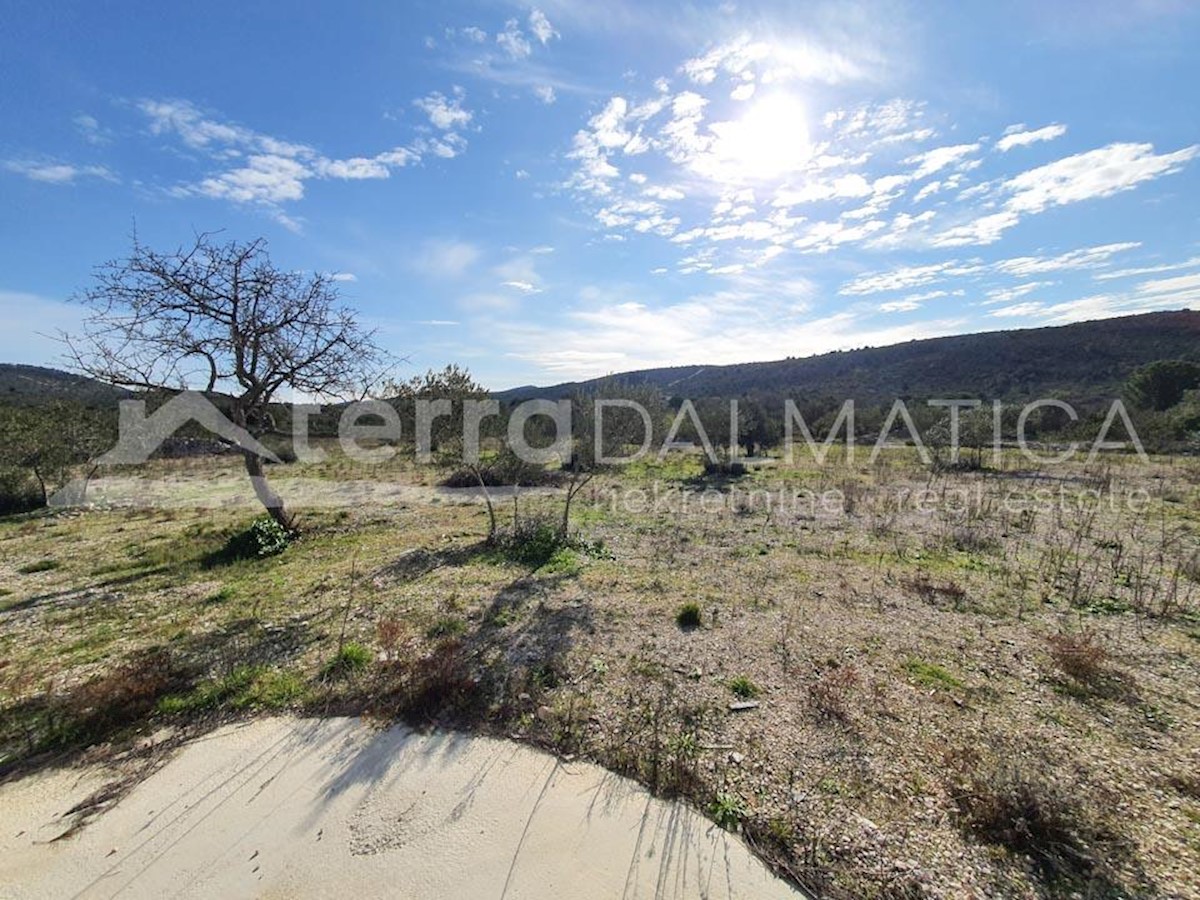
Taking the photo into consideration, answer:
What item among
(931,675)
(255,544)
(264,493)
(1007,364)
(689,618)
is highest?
(1007,364)

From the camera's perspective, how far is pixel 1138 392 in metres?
34.2

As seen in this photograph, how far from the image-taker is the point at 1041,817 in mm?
3297

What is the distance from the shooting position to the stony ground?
3375mm

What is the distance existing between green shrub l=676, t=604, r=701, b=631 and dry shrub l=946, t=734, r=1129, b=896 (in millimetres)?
2959

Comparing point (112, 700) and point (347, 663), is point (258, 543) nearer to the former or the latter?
point (112, 700)

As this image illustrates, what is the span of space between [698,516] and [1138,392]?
130ft

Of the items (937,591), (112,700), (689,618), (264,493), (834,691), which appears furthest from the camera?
(264,493)

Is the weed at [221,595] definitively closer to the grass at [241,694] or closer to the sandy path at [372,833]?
the grass at [241,694]

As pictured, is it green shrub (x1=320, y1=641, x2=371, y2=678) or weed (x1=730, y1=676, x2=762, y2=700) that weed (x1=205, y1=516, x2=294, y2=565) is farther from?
weed (x1=730, y1=676, x2=762, y2=700)

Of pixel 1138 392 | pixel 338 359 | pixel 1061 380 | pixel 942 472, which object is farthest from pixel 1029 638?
pixel 1061 380

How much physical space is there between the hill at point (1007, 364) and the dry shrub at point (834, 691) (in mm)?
28302

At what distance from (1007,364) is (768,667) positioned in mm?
59473

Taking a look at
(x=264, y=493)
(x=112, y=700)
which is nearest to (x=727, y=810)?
(x=112, y=700)

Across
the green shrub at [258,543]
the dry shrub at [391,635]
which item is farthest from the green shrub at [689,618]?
the green shrub at [258,543]
